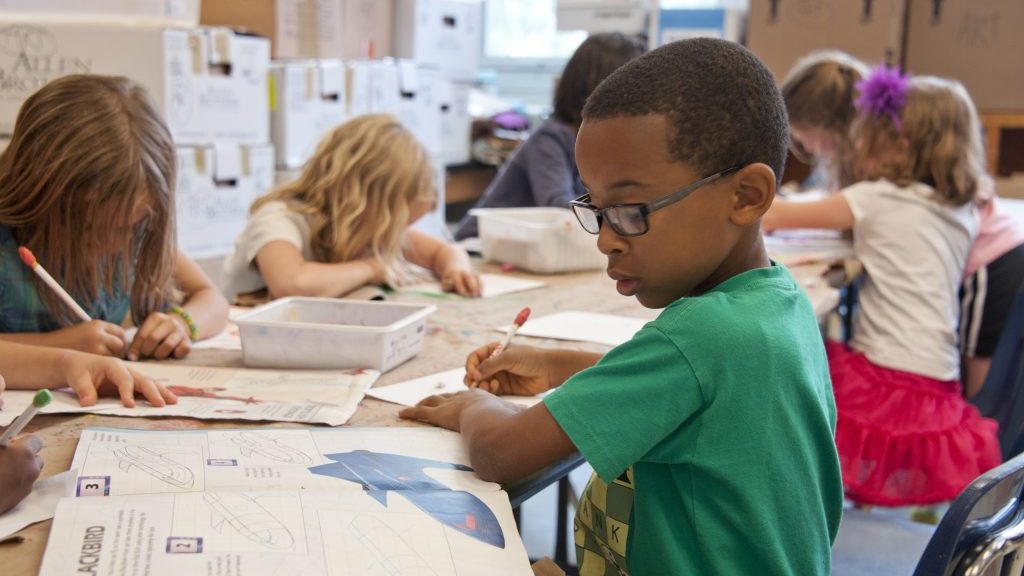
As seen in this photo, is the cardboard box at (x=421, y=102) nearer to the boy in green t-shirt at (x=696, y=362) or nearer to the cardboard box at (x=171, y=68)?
the cardboard box at (x=171, y=68)

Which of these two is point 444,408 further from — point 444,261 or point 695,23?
point 695,23

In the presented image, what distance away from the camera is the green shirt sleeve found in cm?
83

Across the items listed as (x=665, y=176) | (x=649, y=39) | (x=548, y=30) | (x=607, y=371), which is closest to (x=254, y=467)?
(x=607, y=371)

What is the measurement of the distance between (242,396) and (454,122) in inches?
116

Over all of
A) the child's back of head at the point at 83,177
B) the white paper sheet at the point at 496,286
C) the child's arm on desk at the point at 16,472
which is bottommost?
the white paper sheet at the point at 496,286

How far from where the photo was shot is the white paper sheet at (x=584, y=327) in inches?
60.2

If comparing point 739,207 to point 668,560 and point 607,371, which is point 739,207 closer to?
point 607,371

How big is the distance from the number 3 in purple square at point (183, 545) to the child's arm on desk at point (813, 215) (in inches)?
69.5

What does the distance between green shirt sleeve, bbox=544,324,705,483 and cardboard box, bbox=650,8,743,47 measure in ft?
10.8

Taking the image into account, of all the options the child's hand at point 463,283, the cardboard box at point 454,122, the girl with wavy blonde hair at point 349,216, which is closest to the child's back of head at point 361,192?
the girl with wavy blonde hair at point 349,216

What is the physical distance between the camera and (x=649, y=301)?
96 cm

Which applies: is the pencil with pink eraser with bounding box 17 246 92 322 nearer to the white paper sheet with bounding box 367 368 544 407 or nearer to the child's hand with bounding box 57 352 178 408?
the child's hand with bounding box 57 352 178 408

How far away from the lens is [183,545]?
2.46ft

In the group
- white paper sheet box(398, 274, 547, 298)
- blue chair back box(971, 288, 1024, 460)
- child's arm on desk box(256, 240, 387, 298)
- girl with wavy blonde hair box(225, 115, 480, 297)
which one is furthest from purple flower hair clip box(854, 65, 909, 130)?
child's arm on desk box(256, 240, 387, 298)
